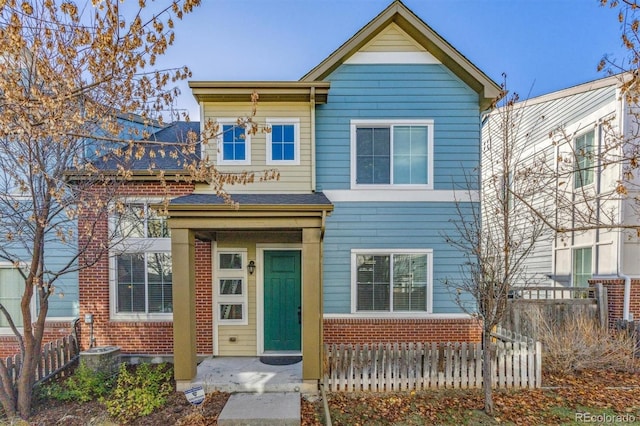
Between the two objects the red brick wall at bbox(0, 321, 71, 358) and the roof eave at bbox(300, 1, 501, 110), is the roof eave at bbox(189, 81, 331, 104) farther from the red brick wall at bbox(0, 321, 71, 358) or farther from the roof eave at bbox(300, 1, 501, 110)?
the red brick wall at bbox(0, 321, 71, 358)

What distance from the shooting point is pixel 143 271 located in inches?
307

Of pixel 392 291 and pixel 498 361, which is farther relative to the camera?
pixel 392 291

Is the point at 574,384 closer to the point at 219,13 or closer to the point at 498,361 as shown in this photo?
the point at 498,361

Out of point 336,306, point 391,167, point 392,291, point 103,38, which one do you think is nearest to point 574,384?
point 392,291

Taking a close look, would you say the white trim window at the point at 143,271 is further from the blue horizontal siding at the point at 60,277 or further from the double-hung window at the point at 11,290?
the double-hung window at the point at 11,290

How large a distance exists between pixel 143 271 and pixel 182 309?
2405mm

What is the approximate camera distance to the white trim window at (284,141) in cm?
800

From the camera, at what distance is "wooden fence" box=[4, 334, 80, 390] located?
5.88m

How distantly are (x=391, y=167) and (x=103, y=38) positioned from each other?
6.04m

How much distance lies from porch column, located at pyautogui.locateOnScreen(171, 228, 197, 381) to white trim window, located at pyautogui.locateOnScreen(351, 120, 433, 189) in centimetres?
414

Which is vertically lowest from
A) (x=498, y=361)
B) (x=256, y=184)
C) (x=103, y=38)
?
(x=498, y=361)

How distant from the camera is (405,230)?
7.91 meters

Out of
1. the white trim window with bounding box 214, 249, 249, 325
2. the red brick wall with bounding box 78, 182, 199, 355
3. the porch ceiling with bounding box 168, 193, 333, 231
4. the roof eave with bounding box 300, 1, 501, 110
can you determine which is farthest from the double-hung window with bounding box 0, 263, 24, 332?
the roof eave with bounding box 300, 1, 501, 110

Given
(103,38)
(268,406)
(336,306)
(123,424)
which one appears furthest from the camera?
(336,306)
